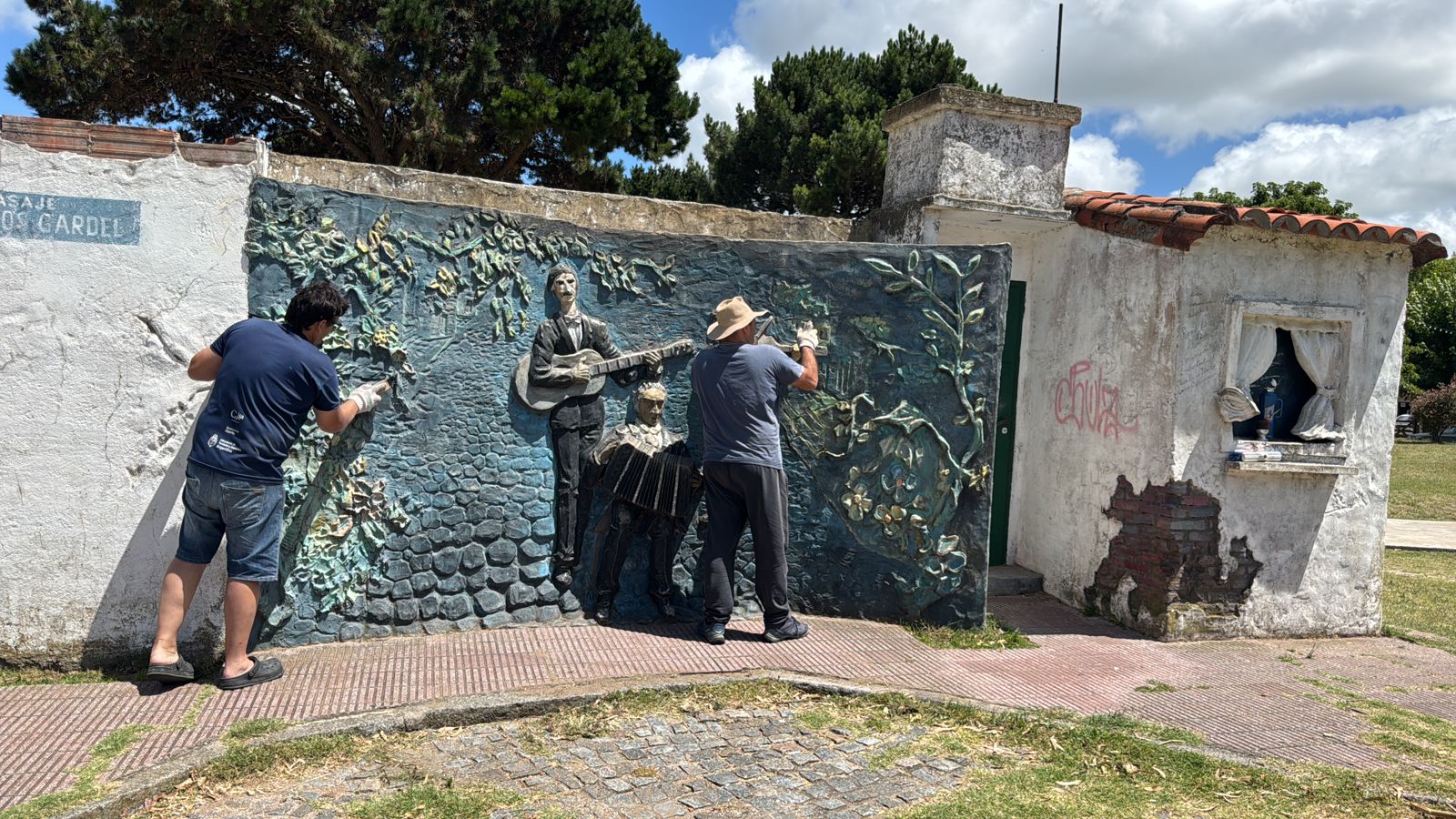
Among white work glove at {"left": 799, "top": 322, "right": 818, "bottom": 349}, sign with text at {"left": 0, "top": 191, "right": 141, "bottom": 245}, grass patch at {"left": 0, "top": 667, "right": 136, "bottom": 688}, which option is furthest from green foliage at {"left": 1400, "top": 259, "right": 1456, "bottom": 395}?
grass patch at {"left": 0, "top": 667, "right": 136, "bottom": 688}

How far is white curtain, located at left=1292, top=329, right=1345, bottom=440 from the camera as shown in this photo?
683 centimetres

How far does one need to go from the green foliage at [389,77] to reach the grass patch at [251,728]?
12.4 meters

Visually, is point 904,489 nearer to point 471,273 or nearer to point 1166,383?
point 1166,383

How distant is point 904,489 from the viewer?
613 centimetres

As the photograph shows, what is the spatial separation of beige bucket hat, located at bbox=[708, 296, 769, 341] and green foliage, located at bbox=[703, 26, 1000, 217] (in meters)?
16.8

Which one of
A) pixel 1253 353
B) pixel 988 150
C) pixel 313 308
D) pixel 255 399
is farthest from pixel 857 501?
pixel 255 399

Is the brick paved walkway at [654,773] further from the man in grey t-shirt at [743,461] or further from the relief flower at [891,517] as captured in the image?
the relief flower at [891,517]

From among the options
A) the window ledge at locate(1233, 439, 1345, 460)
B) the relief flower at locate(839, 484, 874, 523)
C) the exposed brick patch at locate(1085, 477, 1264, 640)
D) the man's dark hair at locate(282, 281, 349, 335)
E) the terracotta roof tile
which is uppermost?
the terracotta roof tile

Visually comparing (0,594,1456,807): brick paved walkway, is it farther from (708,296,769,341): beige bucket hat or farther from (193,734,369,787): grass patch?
(708,296,769,341): beige bucket hat

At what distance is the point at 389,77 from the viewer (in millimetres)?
15141

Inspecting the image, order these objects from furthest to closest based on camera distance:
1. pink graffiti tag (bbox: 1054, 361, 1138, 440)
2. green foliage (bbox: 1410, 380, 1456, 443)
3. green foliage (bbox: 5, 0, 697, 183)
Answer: green foliage (bbox: 1410, 380, 1456, 443) → green foliage (bbox: 5, 0, 697, 183) → pink graffiti tag (bbox: 1054, 361, 1138, 440)

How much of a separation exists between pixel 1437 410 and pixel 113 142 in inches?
1384

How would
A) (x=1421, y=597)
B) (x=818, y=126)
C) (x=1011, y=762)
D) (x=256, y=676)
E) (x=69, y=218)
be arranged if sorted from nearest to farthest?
(x=1011, y=762) → (x=256, y=676) → (x=69, y=218) → (x=1421, y=597) → (x=818, y=126)

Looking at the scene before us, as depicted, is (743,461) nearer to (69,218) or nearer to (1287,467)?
(69,218)
